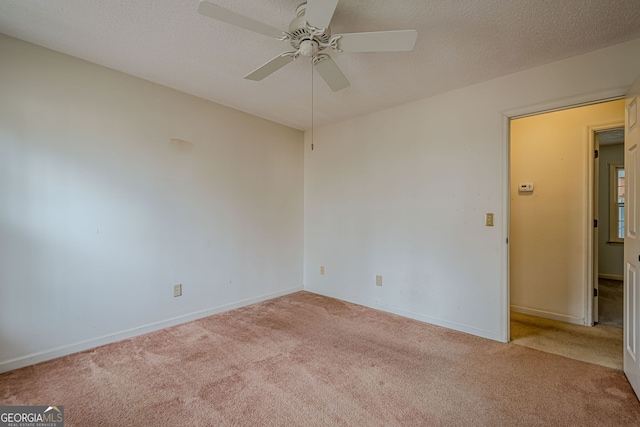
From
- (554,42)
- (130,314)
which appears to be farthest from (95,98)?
(554,42)

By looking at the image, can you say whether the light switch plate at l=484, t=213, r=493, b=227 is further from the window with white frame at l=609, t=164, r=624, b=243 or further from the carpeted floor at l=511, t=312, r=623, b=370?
the window with white frame at l=609, t=164, r=624, b=243

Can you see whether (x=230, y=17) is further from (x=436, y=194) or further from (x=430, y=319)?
(x=430, y=319)

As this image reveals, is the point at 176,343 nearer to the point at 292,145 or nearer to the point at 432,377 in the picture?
the point at 432,377

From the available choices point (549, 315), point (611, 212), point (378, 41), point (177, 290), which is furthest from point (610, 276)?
point (177, 290)

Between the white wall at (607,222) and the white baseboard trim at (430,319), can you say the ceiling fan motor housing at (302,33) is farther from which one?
the white wall at (607,222)

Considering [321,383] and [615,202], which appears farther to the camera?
[615,202]

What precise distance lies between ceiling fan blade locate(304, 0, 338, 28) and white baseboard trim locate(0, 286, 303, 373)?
9.41ft

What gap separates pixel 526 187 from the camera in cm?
325

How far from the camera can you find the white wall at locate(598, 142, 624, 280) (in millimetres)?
4902

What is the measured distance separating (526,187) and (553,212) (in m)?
0.38

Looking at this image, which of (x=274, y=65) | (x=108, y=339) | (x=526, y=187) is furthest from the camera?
(x=526, y=187)

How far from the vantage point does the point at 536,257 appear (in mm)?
3180

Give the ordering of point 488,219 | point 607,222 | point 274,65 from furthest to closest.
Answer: point 607,222, point 488,219, point 274,65

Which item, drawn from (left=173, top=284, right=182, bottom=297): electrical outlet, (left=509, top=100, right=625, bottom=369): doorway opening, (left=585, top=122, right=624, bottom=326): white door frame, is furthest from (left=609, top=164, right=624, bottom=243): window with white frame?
(left=173, top=284, right=182, bottom=297): electrical outlet
